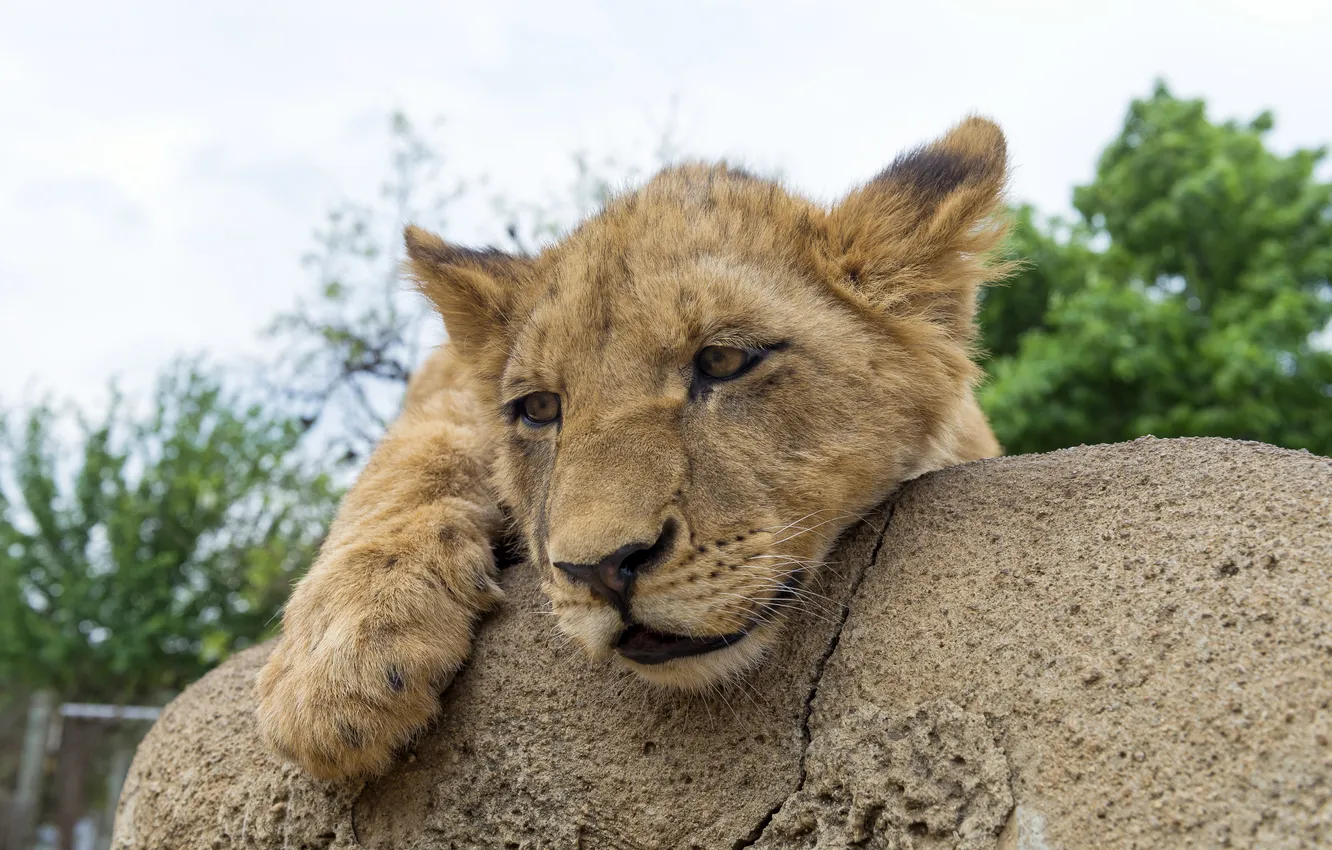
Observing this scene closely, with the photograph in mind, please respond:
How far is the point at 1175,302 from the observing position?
16.5m

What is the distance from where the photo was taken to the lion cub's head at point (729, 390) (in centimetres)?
226

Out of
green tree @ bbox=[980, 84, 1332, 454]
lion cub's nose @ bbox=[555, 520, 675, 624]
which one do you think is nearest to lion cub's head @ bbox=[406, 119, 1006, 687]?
lion cub's nose @ bbox=[555, 520, 675, 624]

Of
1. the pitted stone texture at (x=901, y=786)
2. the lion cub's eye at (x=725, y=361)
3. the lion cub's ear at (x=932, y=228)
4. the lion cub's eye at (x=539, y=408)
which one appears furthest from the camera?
the lion cub's eye at (x=539, y=408)

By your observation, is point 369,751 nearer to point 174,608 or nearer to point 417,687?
point 417,687

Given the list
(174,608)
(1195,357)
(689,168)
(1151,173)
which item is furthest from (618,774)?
(1151,173)

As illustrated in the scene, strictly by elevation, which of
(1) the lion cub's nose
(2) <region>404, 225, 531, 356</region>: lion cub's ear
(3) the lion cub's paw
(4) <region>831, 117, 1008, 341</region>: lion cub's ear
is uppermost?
(4) <region>831, 117, 1008, 341</region>: lion cub's ear

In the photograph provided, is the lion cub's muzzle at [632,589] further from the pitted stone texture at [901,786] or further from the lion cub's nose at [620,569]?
the pitted stone texture at [901,786]

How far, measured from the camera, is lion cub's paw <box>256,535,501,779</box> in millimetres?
2580

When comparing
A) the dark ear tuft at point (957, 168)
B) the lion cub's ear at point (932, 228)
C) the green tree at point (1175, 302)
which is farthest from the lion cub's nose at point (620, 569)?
the green tree at point (1175, 302)

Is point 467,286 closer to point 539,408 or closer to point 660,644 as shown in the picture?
point 539,408

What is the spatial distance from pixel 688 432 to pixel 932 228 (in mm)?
860

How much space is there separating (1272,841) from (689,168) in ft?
8.36

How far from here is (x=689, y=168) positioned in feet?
11.5

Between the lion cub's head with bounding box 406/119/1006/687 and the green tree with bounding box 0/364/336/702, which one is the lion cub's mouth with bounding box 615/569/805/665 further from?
the green tree with bounding box 0/364/336/702
